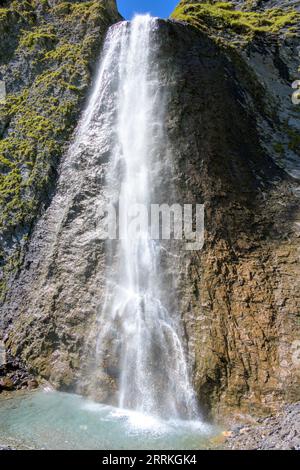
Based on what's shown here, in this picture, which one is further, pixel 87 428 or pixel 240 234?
pixel 240 234

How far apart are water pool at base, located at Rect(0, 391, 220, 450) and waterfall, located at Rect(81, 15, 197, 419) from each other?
685mm

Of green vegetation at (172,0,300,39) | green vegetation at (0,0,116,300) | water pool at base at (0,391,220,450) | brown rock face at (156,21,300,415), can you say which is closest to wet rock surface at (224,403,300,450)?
brown rock face at (156,21,300,415)

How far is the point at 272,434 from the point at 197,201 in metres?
7.58

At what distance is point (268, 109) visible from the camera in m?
19.5

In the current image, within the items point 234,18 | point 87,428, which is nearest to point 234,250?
point 87,428

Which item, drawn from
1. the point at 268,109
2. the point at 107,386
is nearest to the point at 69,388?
the point at 107,386

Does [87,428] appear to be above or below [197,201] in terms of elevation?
below

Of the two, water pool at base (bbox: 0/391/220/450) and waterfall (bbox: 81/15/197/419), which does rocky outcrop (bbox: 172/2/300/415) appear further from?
water pool at base (bbox: 0/391/220/450)

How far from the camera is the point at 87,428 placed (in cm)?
1012

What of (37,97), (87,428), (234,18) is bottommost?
(87,428)

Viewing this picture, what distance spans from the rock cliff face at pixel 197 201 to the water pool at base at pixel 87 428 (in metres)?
1.11

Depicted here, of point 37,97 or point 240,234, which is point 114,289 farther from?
point 37,97

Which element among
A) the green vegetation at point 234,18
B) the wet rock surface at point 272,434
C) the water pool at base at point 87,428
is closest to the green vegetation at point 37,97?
the water pool at base at point 87,428

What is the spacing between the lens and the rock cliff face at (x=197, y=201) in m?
11.4
